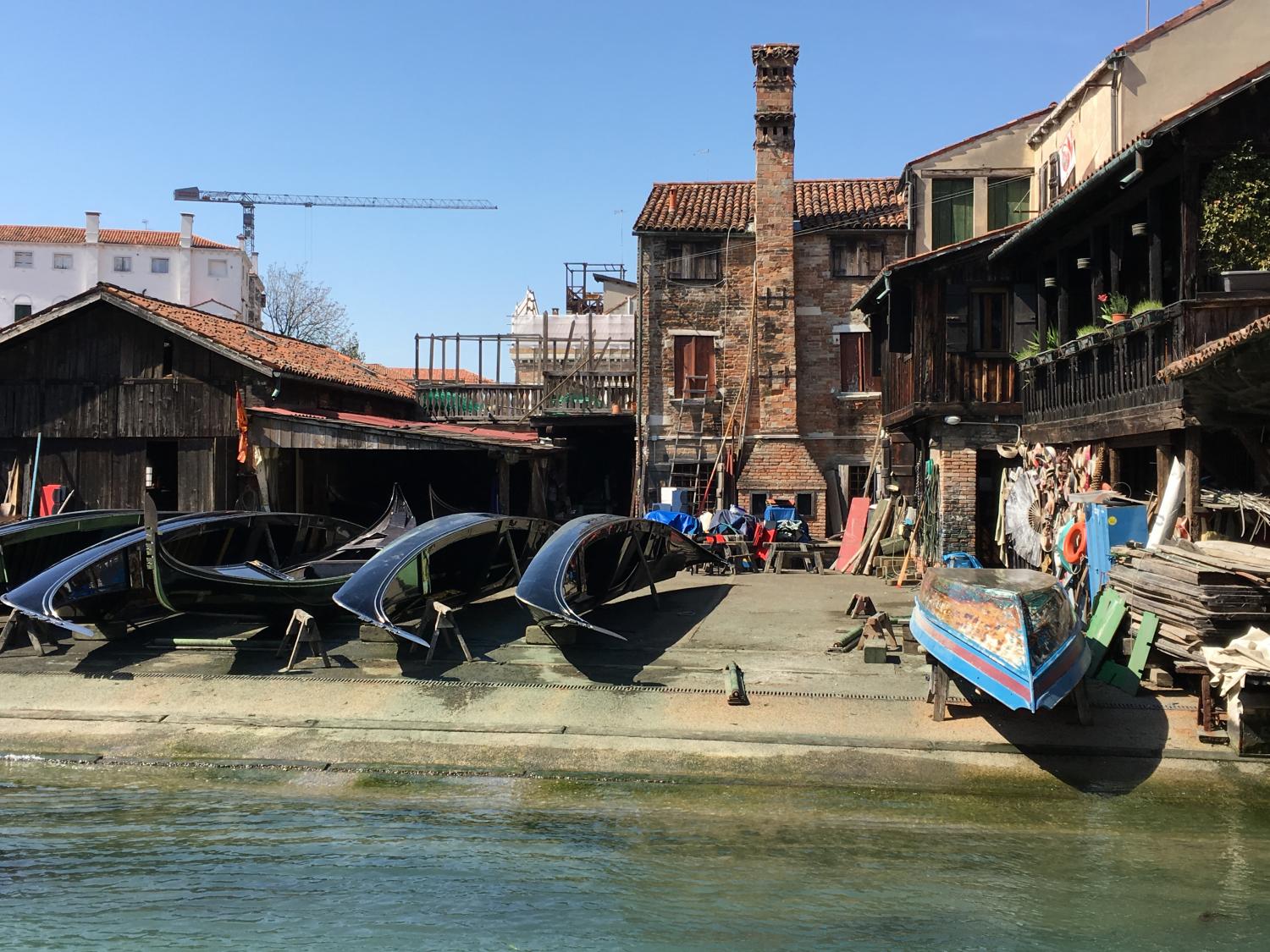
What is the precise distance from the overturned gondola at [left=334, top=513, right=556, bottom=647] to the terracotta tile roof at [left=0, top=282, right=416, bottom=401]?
7.36 m

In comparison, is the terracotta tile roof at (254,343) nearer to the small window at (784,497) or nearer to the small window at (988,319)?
the small window at (784,497)

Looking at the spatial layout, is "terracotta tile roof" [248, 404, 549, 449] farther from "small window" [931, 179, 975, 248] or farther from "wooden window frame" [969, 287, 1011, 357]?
"small window" [931, 179, 975, 248]

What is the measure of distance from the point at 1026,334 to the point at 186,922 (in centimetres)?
1471

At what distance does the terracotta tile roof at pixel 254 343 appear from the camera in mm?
20125

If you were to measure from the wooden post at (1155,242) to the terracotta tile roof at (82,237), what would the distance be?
61.4 meters

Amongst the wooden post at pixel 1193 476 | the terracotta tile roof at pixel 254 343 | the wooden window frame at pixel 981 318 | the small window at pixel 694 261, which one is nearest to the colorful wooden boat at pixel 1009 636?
the wooden post at pixel 1193 476

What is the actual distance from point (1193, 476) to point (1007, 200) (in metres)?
12.8

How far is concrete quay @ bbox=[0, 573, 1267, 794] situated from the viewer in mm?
9344

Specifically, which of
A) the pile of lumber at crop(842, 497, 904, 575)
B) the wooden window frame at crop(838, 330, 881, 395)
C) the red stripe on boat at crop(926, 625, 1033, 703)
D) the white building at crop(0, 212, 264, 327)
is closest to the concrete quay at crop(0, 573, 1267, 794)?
the red stripe on boat at crop(926, 625, 1033, 703)

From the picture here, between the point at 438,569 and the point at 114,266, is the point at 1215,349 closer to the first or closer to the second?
the point at 438,569

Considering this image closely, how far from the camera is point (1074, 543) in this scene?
13266mm

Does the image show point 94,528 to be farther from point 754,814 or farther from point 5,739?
point 754,814

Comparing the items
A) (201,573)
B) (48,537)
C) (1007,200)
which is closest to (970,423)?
(1007,200)

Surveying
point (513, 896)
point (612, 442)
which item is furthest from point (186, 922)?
point (612, 442)
